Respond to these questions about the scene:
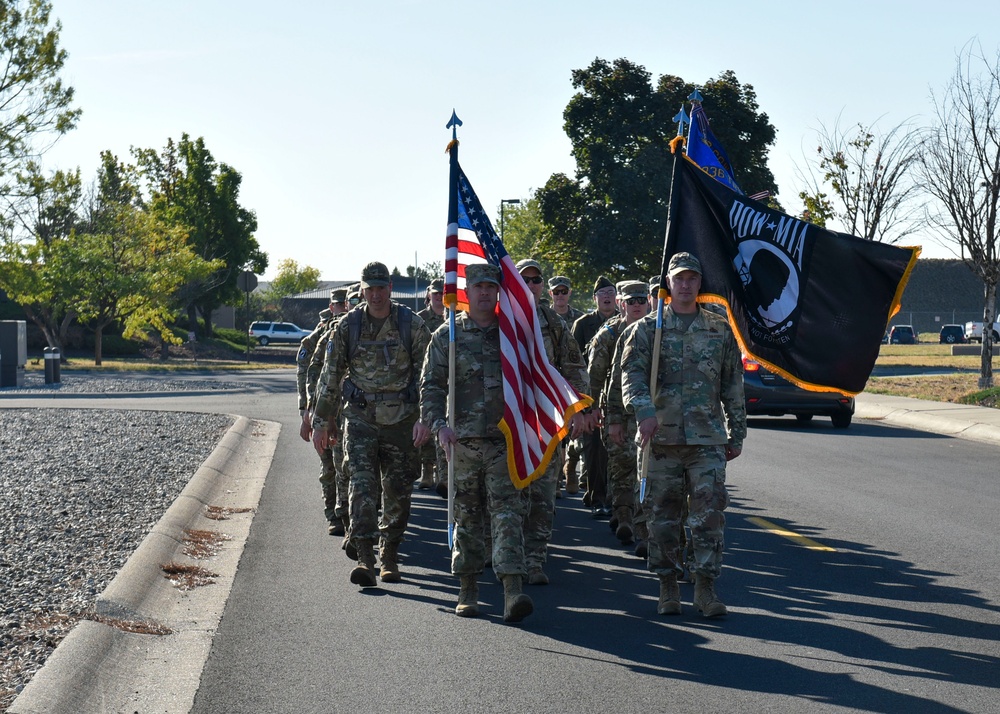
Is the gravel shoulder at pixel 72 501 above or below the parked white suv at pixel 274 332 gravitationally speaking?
below

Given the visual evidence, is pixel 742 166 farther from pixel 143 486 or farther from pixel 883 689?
pixel 883 689

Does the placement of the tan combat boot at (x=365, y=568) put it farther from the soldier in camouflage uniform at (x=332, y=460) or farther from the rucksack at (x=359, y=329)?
the rucksack at (x=359, y=329)

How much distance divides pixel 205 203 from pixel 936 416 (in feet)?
162

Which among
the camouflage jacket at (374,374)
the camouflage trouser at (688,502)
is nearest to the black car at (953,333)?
the camouflage jacket at (374,374)

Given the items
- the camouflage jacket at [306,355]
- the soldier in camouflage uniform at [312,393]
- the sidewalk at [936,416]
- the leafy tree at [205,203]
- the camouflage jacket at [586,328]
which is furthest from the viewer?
the leafy tree at [205,203]

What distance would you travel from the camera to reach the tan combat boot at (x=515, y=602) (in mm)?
6902

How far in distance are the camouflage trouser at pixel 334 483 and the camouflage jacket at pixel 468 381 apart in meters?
2.31

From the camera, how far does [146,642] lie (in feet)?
21.1

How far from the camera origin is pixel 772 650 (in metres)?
6.30

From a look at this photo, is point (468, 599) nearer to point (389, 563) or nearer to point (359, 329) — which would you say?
point (389, 563)

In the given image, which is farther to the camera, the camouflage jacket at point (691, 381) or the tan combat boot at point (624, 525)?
the tan combat boot at point (624, 525)

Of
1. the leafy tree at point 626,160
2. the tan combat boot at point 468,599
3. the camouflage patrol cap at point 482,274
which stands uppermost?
the leafy tree at point 626,160

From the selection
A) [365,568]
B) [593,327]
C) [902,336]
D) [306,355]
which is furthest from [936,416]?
[902,336]

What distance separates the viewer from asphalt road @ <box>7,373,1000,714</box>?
18.2ft
